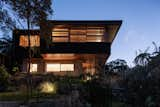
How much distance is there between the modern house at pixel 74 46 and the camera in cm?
3381

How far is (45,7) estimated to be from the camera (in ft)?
63.2

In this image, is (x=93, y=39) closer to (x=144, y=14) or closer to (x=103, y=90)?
(x=144, y=14)

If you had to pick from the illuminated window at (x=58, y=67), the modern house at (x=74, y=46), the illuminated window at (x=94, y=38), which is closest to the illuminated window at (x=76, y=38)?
the modern house at (x=74, y=46)

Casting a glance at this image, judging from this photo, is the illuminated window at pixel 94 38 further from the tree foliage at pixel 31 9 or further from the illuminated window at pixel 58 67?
the tree foliage at pixel 31 9

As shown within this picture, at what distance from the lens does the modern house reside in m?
33.8

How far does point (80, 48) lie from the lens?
34.0 metres

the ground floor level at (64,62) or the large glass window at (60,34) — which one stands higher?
the large glass window at (60,34)

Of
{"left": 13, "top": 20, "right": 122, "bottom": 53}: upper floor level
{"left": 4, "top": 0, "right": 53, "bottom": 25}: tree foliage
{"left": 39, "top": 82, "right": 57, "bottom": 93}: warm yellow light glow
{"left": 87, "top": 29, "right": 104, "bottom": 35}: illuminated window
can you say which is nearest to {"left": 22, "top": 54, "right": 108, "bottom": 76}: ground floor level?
{"left": 13, "top": 20, "right": 122, "bottom": 53}: upper floor level

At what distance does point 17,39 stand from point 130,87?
74.3 ft

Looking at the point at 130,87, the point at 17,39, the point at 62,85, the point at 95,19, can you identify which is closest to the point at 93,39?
the point at 95,19

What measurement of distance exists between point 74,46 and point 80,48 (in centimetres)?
58

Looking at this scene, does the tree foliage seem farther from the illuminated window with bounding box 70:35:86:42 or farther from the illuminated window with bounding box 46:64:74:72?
the illuminated window with bounding box 46:64:74:72

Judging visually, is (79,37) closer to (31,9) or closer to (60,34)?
(60,34)

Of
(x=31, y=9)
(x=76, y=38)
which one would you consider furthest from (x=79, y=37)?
(x=31, y=9)
